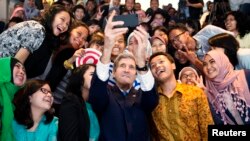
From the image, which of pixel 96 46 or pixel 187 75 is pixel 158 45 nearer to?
pixel 187 75

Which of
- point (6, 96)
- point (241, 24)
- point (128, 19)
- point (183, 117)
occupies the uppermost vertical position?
point (128, 19)

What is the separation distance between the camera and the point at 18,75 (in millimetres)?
3203

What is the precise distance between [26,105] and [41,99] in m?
0.12

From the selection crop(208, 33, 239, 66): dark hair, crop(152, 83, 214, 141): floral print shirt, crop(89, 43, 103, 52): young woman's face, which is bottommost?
crop(152, 83, 214, 141): floral print shirt

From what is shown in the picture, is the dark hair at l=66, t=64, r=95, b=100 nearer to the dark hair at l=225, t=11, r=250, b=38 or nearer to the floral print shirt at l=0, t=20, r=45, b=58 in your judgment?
the floral print shirt at l=0, t=20, r=45, b=58

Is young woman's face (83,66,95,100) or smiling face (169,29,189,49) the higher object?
smiling face (169,29,189,49)

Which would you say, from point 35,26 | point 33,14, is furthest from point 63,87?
point 33,14

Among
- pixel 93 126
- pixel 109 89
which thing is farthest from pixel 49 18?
pixel 93 126

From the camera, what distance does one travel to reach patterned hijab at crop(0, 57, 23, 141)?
9.56 feet

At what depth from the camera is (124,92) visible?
3000 mm

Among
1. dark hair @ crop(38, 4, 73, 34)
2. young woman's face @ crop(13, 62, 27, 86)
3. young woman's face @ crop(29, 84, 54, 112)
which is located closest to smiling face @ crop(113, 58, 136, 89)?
young woman's face @ crop(29, 84, 54, 112)

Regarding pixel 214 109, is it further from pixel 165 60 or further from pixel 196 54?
pixel 196 54

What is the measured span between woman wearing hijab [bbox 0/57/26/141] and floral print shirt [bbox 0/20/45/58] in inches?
10.5

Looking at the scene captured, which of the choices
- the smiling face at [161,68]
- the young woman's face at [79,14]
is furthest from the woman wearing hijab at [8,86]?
the young woman's face at [79,14]
